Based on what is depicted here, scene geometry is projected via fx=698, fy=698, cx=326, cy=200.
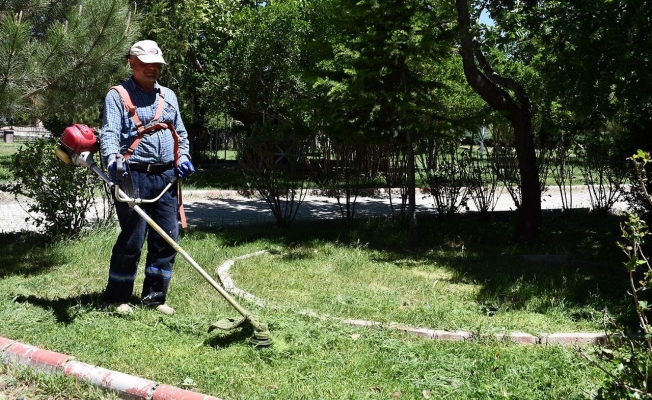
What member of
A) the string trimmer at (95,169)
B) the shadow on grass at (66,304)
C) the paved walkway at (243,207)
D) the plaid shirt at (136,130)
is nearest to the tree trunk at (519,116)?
the paved walkway at (243,207)

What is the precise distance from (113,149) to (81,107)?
242cm

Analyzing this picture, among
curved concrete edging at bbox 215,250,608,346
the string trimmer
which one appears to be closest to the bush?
the string trimmer

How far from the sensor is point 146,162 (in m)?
5.65

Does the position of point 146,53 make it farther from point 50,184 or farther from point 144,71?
point 50,184

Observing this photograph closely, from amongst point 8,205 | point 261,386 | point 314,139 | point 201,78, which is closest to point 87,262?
point 261,386

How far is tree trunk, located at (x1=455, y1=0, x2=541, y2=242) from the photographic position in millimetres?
9305

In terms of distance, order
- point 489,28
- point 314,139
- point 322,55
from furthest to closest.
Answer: point 314,139
point 322,55
point 489,28

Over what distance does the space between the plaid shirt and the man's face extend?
0.34 ft

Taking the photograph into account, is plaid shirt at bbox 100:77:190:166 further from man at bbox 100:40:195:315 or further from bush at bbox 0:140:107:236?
bush at bbox 0:140:107:236

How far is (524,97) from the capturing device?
9.44 m

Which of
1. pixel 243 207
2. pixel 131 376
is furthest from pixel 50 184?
pixel 243 207

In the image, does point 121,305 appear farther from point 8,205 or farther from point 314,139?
point 8,205

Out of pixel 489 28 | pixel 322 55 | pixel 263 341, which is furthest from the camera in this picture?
pixel 322 55

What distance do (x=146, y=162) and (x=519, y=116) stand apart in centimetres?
553
